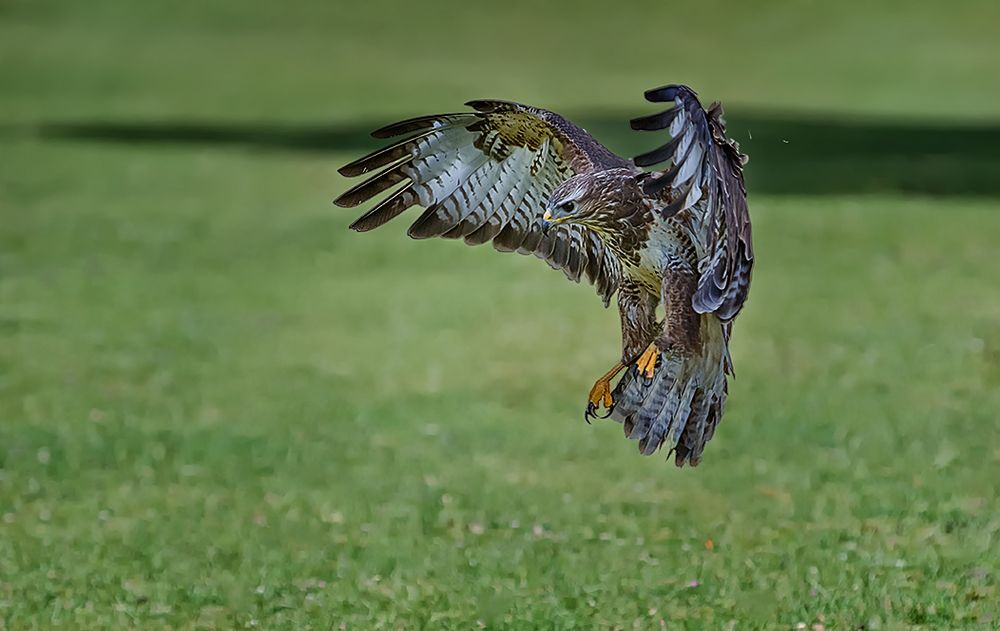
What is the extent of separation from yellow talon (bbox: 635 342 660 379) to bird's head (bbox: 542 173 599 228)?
50cm

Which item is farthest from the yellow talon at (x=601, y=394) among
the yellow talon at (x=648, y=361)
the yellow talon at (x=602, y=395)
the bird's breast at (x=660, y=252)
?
the bird's breast at (x=660, y=252)

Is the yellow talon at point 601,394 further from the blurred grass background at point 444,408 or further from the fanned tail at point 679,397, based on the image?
the blurred grass background at point 444,408

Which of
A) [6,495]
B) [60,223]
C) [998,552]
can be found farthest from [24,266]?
[998,552]

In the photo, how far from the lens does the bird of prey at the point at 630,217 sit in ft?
16.1

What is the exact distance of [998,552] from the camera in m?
7.67

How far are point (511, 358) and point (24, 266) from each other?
586 centimetres

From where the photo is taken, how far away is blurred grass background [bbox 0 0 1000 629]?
24.2 feet

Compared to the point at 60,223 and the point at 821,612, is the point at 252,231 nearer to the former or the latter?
the point at 60,223

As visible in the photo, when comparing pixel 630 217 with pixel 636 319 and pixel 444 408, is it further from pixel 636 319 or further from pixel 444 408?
pixel 444 408

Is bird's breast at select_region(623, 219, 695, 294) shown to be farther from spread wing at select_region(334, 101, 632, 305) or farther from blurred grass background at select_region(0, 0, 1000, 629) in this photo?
blurred grass background at select_region(0, 0, 1000, 629)

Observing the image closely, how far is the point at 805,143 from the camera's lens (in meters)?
23.9

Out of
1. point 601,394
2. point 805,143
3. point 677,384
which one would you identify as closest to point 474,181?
point 601,394

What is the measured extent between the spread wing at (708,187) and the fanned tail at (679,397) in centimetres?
27

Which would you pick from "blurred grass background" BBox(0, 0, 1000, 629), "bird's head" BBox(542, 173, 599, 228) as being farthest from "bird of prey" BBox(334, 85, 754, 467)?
"blurred grass background" BBox(0, 0, 1000, 629)
